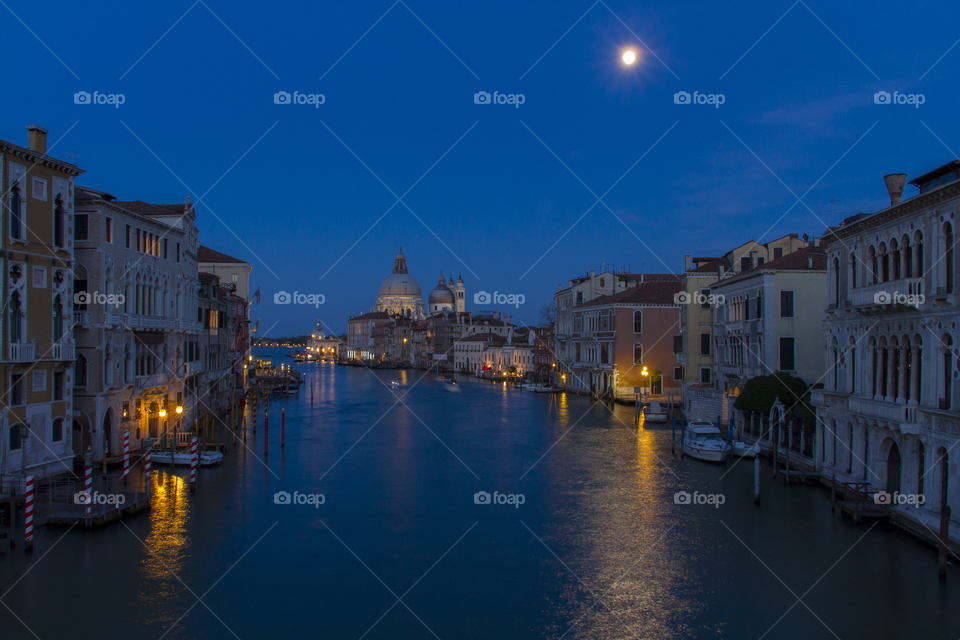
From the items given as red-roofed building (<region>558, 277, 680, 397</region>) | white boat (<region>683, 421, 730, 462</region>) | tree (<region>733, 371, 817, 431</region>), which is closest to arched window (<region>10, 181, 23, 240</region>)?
white boat (<region>683, 421, 730, 462</region>)

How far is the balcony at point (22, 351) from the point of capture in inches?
525

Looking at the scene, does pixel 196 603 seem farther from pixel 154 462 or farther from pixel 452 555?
pixel 154 462

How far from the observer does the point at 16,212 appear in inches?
538

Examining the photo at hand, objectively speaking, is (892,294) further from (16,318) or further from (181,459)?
(181,459)

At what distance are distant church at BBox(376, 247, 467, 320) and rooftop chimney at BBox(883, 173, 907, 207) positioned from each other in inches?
4346

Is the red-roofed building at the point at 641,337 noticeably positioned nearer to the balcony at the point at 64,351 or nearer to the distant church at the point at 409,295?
the balcony at the point at 64,351

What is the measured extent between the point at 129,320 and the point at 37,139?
477 cm

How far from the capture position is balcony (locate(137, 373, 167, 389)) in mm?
18734

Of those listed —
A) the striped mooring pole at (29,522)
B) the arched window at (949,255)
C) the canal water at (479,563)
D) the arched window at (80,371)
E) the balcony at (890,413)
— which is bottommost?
the canal water at (479,563)

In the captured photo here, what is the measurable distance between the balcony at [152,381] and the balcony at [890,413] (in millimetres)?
16744

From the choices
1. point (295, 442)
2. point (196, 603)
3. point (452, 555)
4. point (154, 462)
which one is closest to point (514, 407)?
point (295, 442)

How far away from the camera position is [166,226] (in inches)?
805

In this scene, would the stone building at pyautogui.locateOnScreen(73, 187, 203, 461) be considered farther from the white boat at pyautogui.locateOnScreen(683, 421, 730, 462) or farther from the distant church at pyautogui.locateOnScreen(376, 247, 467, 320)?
the distant church at pyautogui.locateOnScreen(376, 247, 467, 320)

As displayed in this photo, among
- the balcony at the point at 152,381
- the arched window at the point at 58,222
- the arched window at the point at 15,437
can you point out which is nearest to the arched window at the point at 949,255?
the arched window at the point at 15,437
